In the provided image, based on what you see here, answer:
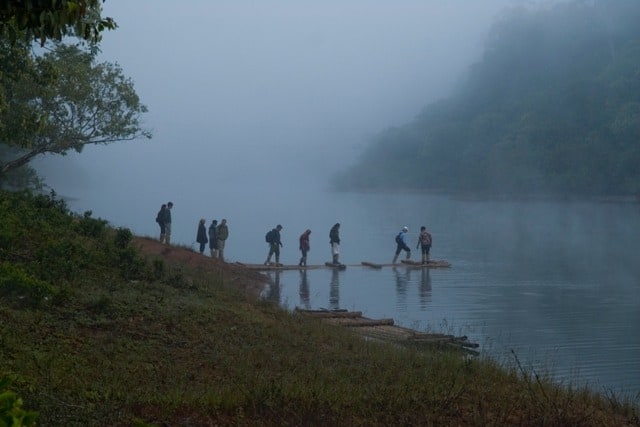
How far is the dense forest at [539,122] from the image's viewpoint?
303 feet

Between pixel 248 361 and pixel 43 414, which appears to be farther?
pixel 248 361

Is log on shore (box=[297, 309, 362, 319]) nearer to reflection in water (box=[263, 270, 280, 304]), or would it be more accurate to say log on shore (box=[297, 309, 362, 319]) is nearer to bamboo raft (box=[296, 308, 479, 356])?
bamboo raft (box=[296, 308, 479, 356])

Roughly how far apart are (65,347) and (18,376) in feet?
8.26

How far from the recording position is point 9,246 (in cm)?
1591

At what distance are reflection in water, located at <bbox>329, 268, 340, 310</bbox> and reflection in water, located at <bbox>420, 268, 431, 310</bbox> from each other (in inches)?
90.0

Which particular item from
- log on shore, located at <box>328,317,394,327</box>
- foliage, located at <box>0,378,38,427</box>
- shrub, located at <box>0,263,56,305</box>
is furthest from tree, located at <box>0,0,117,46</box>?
log on shore, located at <box>328,317,394,327</box>

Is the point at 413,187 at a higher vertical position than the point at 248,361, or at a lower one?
higher

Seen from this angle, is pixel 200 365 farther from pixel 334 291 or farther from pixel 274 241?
pixel 274 241

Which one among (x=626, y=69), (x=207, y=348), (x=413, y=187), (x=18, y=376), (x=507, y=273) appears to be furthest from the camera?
(x=413, y=187)

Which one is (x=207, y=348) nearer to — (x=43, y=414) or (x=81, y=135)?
(x=43, y=414)

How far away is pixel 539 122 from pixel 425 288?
3008 inches

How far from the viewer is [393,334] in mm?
17875

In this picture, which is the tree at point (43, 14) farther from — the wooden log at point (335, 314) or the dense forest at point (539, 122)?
the dense forest at point (539, 122)

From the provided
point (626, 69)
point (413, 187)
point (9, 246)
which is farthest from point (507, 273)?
point (413, 187)
